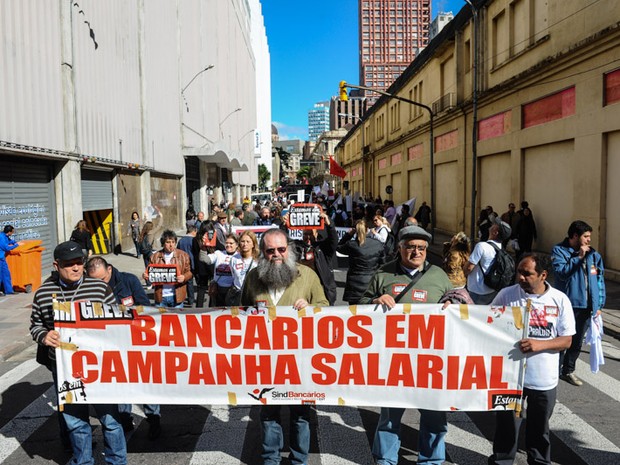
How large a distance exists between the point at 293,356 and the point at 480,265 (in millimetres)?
3009

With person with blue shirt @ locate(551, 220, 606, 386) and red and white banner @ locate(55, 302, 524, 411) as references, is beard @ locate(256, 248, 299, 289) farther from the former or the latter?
person with blue shirt @ locate(551, 220, 606, 386)

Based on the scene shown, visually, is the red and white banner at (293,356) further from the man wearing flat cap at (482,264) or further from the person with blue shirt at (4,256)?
the person with blue shirt at (4,256)

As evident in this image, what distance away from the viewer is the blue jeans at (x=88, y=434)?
3.64 m

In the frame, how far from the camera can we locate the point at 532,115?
16.0 m

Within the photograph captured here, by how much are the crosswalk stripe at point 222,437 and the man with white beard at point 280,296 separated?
57 cm

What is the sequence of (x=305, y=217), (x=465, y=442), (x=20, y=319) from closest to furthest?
1. (x=465, y=442)
2. (x=305, y=217)
3. (x=20, y=319)

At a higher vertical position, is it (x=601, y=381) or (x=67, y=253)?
(x=67, y=253)

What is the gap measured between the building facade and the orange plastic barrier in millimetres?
1300

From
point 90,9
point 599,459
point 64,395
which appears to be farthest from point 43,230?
point 599,459

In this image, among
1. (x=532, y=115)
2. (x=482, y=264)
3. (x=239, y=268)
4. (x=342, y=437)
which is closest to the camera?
(x=342, y=437)

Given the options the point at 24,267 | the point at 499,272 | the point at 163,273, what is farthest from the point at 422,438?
the point at 24,267

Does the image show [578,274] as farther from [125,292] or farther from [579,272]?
[125,292]

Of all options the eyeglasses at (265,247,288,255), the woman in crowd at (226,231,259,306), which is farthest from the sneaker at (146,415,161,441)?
the woman in crowd at (226,231,259,306)

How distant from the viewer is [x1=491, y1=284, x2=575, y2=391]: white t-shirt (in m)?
3.55
